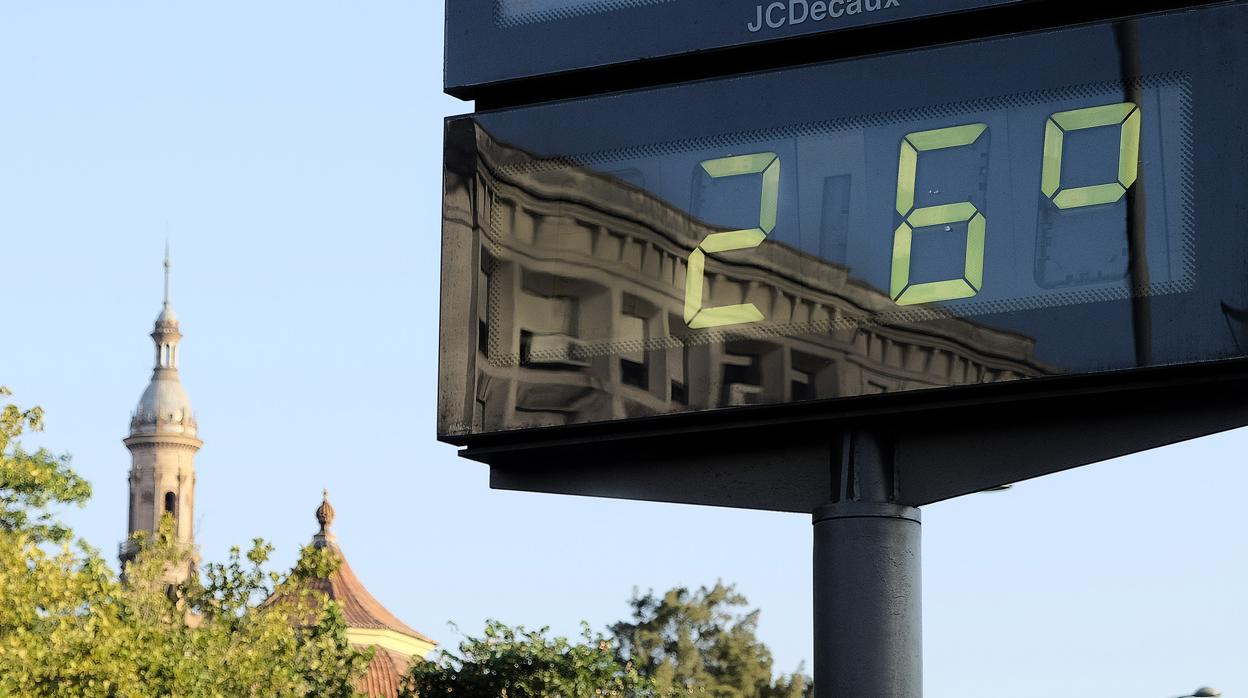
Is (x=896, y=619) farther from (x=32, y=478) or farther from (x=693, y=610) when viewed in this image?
(x=693, y=610)

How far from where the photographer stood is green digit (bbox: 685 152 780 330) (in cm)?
543

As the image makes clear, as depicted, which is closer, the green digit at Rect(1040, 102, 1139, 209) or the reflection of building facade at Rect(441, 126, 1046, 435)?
the green digit at Rect(1040, 102, 1139, 209)

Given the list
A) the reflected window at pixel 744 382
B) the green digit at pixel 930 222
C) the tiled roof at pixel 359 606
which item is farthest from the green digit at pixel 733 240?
the tiled roof at pixel 359 606

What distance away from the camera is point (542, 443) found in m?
5.61

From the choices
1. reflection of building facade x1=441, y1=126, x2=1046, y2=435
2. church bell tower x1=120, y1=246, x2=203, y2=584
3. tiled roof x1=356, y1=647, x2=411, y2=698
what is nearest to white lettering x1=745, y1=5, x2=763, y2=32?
reflection of building facade x1=441, y1=126, x2=1046, y2=435

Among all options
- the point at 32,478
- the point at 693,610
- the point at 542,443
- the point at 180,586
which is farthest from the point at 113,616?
the point at 693,610

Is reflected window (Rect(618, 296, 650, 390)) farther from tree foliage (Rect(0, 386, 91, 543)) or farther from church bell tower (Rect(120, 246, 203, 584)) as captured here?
church bell tower (Rect(120, 246, 203, 584))

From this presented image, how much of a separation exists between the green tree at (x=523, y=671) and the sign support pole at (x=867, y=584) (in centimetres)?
2285

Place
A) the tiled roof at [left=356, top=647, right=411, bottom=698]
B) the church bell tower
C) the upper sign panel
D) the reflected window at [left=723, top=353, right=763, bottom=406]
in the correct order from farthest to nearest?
the church bell tower, the tiled roof at [left=356, top=647, right=411, bottom=698], the upper sign panel, the reflected window at [left=723, top=353, right=763, bottom=406]

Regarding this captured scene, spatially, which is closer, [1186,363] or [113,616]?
[1186,363]

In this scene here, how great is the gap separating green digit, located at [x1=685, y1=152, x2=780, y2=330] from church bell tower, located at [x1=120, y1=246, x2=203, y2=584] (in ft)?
331

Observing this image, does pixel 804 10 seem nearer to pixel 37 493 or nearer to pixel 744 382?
pixel 744 382

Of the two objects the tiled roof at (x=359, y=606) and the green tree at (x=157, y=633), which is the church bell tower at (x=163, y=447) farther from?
the green tree at (x=157, y=633)

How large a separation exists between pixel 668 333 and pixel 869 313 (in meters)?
0.54
